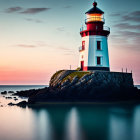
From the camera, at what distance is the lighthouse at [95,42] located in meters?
32.9

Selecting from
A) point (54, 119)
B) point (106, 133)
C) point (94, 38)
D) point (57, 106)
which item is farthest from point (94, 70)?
point (106, 133)

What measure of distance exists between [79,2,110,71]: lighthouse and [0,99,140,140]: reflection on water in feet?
27.4

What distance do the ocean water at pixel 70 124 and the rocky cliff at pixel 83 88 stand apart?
339 centimetres

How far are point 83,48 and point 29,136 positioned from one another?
20.9 meters

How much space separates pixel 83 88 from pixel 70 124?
37.6 ft

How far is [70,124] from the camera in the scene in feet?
62.6

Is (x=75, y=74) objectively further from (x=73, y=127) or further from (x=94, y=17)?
(x=73, y=127)

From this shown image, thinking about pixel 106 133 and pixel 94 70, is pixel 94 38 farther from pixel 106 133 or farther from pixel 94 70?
pixel 106 133

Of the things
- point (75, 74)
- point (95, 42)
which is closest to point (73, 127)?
point (75, 74)

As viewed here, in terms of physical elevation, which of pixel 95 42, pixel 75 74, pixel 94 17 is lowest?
pixel 75 74

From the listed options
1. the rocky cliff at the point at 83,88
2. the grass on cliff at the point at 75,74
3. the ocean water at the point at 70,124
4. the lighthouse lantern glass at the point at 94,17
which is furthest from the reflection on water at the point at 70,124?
the lighthouse lantern glass at the point at 94,17

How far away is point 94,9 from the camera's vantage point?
32812mm

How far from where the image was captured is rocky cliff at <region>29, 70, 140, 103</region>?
3042 cm

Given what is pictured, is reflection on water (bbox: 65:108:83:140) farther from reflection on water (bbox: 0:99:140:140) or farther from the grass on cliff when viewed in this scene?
the grass on cliff
